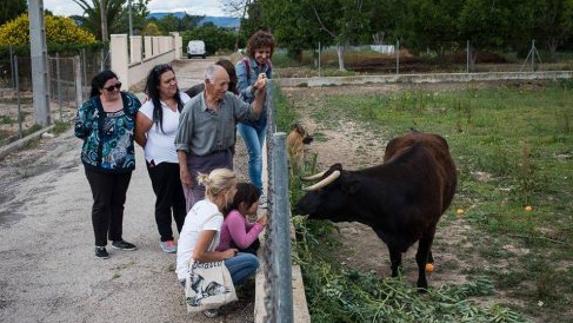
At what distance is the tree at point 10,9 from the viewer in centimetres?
3569

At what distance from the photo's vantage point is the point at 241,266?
5148 mm

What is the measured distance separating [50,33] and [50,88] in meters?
8.84

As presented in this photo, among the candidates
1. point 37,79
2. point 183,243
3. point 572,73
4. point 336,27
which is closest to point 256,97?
point 183,243

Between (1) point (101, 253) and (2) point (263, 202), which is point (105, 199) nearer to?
(1) point (101, 253)

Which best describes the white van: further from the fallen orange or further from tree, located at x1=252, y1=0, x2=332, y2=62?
the fallen orange

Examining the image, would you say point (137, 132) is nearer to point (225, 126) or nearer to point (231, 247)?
point (225, 126)

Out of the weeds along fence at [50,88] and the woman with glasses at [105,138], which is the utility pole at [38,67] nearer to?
the weeds along fence at [50,88]

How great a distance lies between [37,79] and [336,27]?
19.9 m

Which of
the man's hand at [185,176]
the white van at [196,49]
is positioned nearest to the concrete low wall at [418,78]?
the man's hand at [185,176]

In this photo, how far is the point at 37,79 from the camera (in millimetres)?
16250

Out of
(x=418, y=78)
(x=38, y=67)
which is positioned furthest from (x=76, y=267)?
(x=418, y=78)

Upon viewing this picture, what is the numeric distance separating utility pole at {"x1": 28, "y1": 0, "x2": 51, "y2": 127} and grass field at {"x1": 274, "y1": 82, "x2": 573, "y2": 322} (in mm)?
6184

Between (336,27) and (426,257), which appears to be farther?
(336,27)

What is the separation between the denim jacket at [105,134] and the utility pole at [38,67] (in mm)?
10540
